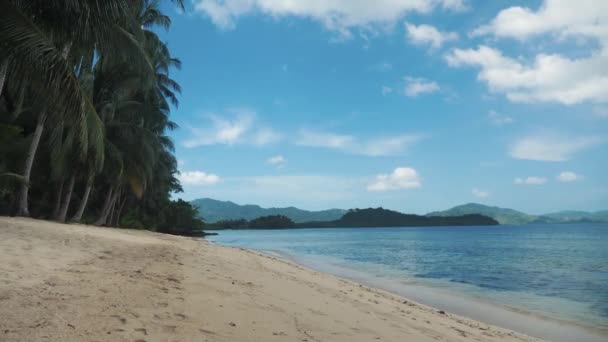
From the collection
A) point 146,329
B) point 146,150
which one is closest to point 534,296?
point 146,329

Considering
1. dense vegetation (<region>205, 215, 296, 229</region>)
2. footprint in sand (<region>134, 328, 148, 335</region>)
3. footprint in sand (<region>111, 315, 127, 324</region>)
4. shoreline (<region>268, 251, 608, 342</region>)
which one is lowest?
shoreline (<region>268, 251, 608, 342</region>)

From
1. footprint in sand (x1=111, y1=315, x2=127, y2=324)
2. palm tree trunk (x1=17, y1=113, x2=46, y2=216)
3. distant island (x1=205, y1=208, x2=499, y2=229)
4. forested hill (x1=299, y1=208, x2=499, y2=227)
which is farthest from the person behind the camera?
distant island (x1=205, y1=208, x2=499, y2=229)

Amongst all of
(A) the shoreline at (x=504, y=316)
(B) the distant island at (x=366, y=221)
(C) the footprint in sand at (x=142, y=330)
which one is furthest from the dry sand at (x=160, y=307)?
(B) the distant island at (x=366, y=221)

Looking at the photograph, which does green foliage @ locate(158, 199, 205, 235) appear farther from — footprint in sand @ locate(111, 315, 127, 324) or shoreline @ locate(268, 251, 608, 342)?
footprint in sand @ locate(111, 315, 127, 324)

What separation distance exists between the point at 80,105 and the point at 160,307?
3.58m

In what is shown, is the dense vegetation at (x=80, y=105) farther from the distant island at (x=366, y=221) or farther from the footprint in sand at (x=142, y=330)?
the distant island at (x=366, y=221)

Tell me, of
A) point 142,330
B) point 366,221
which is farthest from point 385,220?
point 142,330

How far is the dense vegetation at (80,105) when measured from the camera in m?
5.78

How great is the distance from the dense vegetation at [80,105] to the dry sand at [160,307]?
2184 mm

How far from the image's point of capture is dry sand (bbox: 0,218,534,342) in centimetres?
332

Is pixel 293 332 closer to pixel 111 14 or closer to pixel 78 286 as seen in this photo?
pixel 78 286

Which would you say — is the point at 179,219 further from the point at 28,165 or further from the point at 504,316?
the point at 504,316

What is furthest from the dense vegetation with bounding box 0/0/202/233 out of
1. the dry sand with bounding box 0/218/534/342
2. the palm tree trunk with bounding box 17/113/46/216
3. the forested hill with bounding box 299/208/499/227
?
the forested hill with bounding box 299/208/499/227

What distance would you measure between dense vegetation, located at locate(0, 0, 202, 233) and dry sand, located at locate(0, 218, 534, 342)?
218 cm
